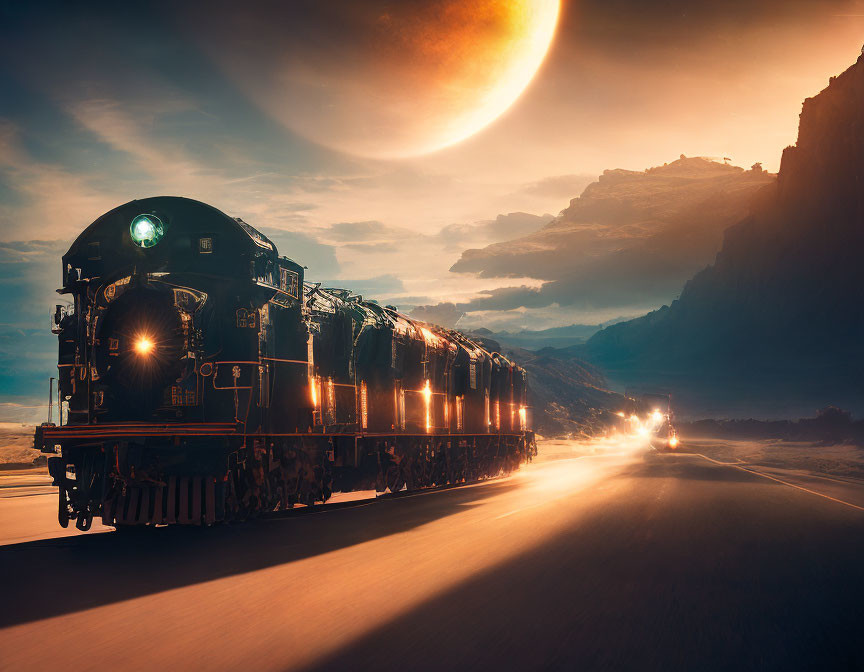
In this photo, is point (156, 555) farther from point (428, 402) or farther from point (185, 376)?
point (428, 402)

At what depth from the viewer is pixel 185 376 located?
13273mm

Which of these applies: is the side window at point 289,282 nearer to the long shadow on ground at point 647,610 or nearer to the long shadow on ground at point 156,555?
the long shadow on ground at point 156,555

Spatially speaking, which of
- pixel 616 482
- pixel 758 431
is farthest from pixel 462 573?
pixel 758 431

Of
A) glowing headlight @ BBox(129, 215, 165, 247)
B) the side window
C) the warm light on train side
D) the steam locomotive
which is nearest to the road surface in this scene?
the steam locomotive

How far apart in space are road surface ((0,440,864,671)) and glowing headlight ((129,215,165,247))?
16.9ft

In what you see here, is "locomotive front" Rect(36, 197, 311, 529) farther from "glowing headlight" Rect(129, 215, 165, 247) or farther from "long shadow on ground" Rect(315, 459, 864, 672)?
"long shadow on ground" Rect(315, 459, 864, 672)

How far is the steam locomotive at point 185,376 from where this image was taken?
12.7m

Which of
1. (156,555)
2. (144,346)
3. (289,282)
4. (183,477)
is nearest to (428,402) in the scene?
(289,282)

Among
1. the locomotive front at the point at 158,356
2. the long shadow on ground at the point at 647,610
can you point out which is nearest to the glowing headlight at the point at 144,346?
the locomotive front at the point at 158,356

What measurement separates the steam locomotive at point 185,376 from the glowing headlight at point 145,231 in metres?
0.02

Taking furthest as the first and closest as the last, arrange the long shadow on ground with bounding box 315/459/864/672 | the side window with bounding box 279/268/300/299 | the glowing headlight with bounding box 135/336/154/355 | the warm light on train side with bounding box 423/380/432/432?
the warm light on train side with bounding box 423/380/432/432, the side window with bounding box 279/268/300/299, the glowing headlight with bounding box 135/336/154/355, the long shadow on ground with bounding box 315/459/864/672

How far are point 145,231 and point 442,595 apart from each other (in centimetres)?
938

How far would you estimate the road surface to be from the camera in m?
5.50

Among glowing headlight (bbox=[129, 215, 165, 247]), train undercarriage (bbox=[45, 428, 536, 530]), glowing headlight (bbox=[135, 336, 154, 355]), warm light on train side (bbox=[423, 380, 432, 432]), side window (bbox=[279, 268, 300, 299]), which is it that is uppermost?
glowing headlight (bbox=[129, 215, 165, 247])
